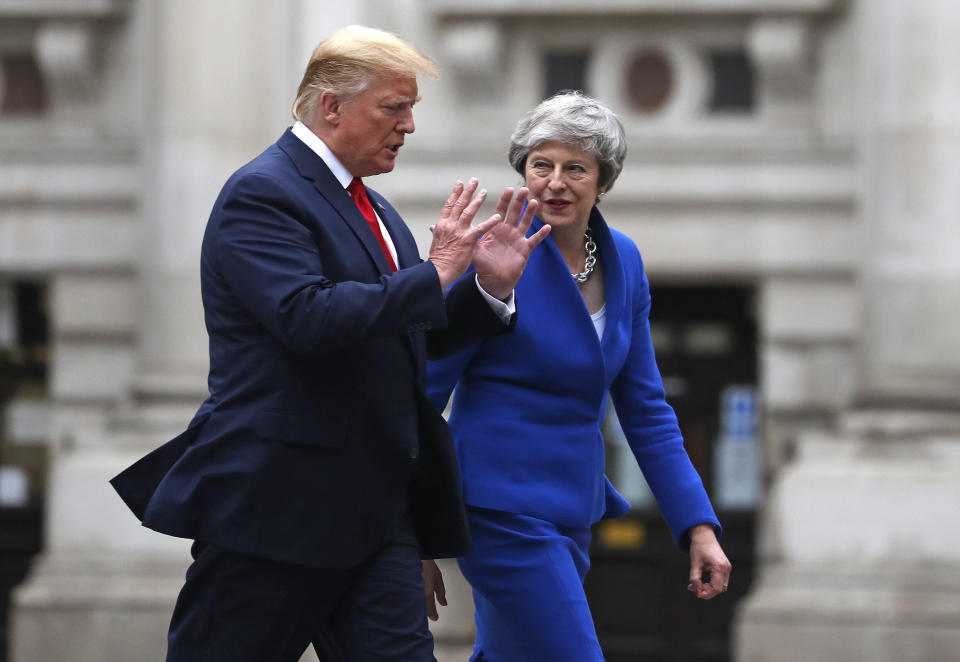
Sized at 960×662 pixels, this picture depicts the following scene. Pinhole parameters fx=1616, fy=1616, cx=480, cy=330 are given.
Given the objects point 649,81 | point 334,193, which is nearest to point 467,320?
point 334,193

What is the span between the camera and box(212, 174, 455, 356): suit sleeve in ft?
10.7

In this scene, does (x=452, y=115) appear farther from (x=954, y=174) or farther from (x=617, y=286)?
(x=617, y=286)

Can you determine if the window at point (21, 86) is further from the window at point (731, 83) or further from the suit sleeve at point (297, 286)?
the suit sleeve at point (297, 286)

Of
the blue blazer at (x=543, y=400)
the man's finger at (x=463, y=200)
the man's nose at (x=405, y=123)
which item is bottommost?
the blue blazer at (x=543, y=400)

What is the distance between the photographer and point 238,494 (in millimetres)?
3387

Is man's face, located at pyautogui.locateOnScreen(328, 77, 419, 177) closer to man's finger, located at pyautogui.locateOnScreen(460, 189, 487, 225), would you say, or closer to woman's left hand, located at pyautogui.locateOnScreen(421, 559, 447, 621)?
man's finger, located at pyautogui.locateOnScreen(460, 189, 487, 225)

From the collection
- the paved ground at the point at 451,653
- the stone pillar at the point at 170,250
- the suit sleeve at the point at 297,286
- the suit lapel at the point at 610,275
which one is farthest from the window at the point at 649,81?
the suit sleeve at the point at 297,286

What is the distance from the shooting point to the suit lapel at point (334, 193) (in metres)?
3.53

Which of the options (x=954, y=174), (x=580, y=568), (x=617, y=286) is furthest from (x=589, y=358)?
(x=954, y=174)

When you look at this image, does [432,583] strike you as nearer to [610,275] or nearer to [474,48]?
[610,275]

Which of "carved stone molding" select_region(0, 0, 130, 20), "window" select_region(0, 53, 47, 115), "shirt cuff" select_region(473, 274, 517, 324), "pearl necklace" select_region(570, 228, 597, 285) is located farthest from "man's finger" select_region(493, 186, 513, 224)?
"window" select_region(0, 53, 47, 115)

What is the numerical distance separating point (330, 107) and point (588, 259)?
2.87 feet

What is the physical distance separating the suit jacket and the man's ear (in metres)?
0.12

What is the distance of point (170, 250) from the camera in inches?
353
